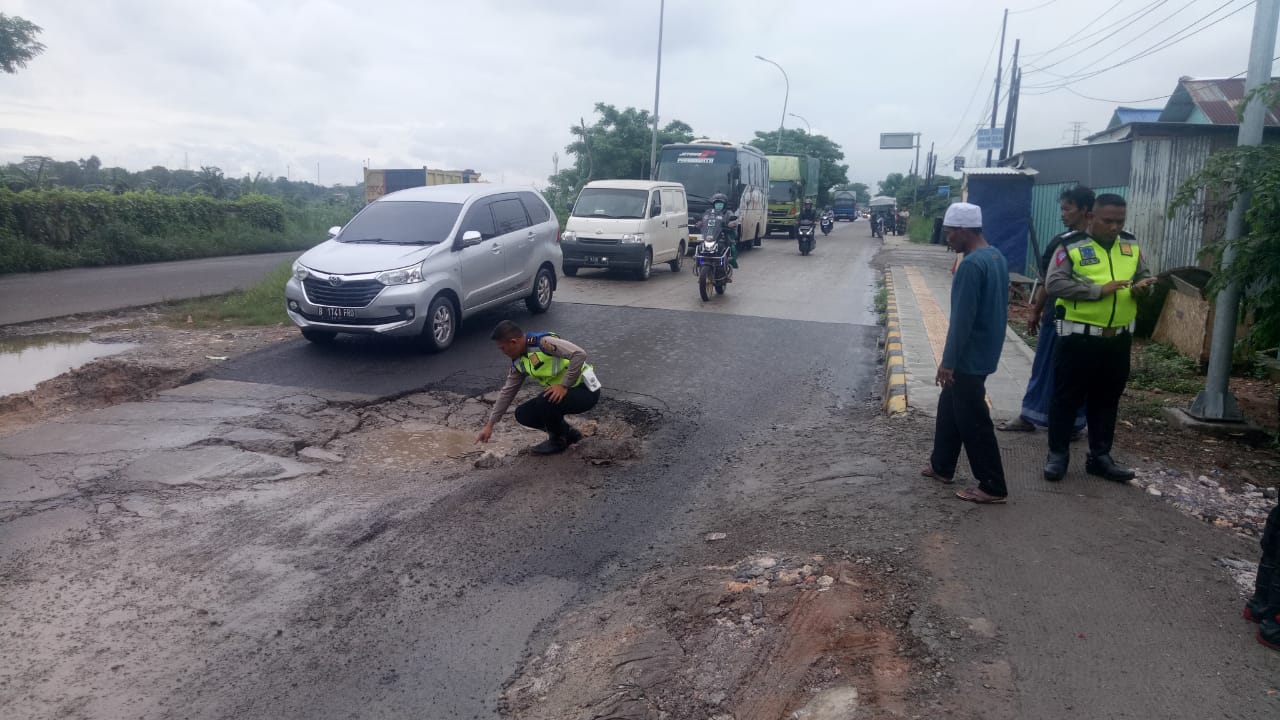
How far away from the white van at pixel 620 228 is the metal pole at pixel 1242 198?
1149cm

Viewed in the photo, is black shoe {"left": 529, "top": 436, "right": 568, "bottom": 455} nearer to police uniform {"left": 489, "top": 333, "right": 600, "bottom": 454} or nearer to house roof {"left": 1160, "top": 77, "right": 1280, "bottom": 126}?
police uniform {"left": 489, "top": 333, "right": 600, "bottom": 454}

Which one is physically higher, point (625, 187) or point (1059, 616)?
point (625, 187)

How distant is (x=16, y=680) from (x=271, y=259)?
21018mm

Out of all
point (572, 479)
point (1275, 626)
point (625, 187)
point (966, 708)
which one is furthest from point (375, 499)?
point (625, 187)

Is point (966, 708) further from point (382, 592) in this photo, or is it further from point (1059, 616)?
point (382, 592)

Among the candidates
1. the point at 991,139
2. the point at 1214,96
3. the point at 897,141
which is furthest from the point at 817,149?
the point at 1214,96

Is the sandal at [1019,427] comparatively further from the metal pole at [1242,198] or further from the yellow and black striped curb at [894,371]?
the metal pole at [1242,198]

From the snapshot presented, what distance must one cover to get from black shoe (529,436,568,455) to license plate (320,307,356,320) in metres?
3.75

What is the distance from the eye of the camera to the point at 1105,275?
5207 mm

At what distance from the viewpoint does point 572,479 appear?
19.1ft

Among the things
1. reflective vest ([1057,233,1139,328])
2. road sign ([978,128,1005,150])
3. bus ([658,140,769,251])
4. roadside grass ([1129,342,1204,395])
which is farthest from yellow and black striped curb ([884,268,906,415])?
road sign ([978,128,1005,150])

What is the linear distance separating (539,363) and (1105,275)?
3.59 meters

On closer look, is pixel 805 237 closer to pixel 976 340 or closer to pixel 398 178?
pixel 398 178

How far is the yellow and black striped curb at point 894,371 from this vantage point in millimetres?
7609
